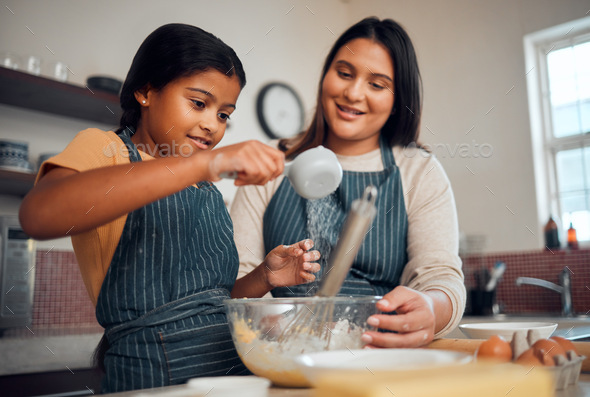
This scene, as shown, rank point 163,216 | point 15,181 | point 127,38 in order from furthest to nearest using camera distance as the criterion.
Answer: point 127,38 → point 15,181 → point 163,216

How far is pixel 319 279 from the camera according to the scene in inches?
42.9

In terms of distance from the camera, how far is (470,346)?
672mm

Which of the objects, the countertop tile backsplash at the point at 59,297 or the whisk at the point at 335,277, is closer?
the whisk at the point at 335,277

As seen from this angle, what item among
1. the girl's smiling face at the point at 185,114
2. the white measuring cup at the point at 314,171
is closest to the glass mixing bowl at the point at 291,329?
the white measuring cup at the point at 314,171

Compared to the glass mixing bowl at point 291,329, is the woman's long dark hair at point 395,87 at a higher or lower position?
higher

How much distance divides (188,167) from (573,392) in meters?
0.48

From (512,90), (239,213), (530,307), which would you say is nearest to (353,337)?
(239,213)

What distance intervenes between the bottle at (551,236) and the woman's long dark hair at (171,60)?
2157 mm

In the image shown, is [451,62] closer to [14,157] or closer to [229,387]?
[14,157]

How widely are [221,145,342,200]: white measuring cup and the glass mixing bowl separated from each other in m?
0.22

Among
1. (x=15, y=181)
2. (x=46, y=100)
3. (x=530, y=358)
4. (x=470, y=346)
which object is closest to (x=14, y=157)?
(x=15, y=181)

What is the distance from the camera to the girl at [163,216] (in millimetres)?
625

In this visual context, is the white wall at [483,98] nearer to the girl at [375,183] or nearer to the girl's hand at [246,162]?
the girl at [375,183]

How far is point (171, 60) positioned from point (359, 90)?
43 centimetres
